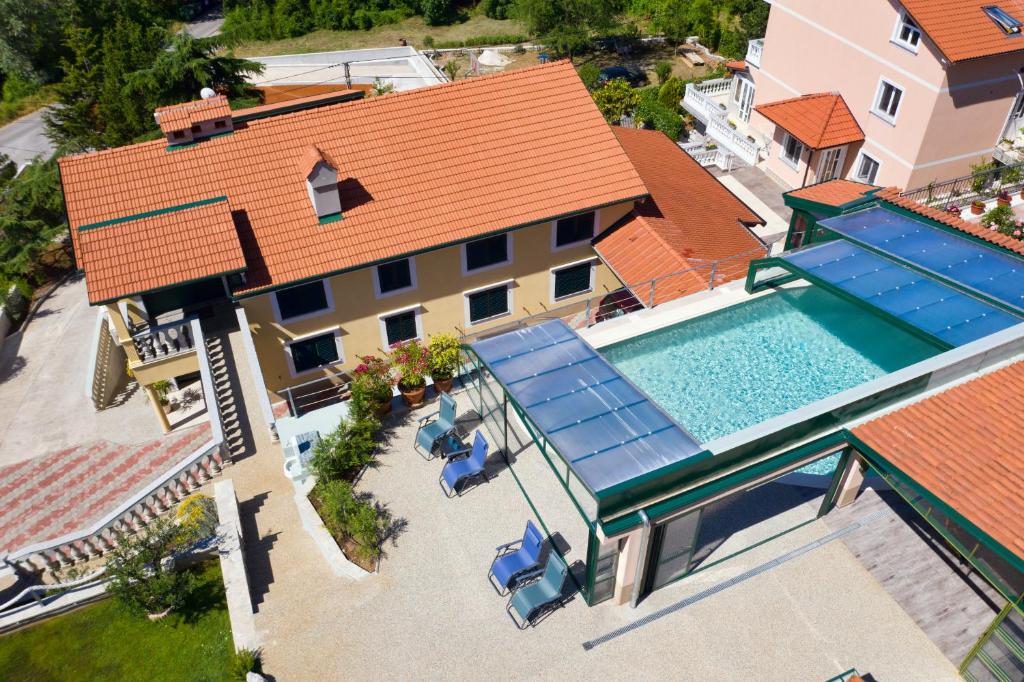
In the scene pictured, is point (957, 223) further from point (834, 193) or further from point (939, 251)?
point (834, 193)

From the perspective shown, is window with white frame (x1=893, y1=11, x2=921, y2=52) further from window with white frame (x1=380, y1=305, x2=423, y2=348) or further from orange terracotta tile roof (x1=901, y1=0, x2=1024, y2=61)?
window with white frame (x1=380, y1=305, x2=423, y2=348)

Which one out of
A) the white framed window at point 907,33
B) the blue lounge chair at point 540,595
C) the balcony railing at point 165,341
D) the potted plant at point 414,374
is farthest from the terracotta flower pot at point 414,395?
the white framed window at point 907,33

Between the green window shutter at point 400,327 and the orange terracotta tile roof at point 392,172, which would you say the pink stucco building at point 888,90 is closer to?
the orange terracotta tile roof at point 392,172

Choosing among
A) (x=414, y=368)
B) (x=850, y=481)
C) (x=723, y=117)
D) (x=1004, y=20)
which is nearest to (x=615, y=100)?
(x=723, y=117)

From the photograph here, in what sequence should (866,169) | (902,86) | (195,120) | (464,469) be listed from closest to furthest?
(464,469), (195,120), (902,86), (866,169)

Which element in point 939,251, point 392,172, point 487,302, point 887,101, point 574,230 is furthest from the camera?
point 887,101

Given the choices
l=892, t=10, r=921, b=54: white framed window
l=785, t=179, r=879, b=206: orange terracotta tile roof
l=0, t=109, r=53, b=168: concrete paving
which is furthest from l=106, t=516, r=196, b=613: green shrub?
l=0, t=109, r=53, b=168: concrete paving

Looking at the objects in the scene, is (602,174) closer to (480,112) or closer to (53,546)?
(480,112)

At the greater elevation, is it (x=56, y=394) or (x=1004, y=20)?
(x=1004, y=20)
